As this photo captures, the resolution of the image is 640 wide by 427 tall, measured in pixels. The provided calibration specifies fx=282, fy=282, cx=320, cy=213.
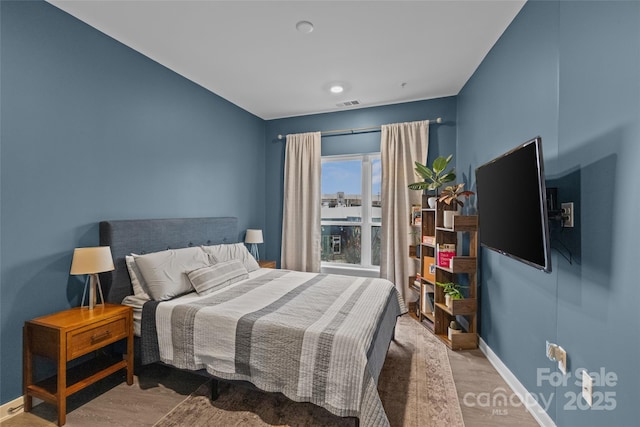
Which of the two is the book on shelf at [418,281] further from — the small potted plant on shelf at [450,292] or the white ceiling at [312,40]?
the white ceiling at [312,40]

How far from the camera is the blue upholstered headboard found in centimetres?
A: 234

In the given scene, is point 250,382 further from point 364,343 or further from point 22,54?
point 22,54

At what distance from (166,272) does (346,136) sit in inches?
119

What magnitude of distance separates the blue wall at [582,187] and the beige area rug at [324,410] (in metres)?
0.58

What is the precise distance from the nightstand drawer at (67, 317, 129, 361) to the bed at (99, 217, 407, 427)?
0.15m

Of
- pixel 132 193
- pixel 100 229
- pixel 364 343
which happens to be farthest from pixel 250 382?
pixel 132 193

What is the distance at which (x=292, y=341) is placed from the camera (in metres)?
1.72

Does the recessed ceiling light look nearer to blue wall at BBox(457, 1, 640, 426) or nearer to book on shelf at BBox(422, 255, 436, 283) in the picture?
blue wall at BBox(457, 1, 640, 426)

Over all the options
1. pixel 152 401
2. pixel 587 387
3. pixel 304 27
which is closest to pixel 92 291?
pixel 152 401

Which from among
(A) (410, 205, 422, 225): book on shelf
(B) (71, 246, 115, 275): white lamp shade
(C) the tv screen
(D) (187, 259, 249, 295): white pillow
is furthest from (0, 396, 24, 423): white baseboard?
(A) (410, 205, 422, 225): book on shelf

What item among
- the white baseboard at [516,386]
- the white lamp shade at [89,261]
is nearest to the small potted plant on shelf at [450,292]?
the white baseboard at [516,386]

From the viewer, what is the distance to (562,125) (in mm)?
1630

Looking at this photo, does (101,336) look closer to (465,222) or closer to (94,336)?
(94,336)

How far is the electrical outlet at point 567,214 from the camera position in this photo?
152 centimetres
